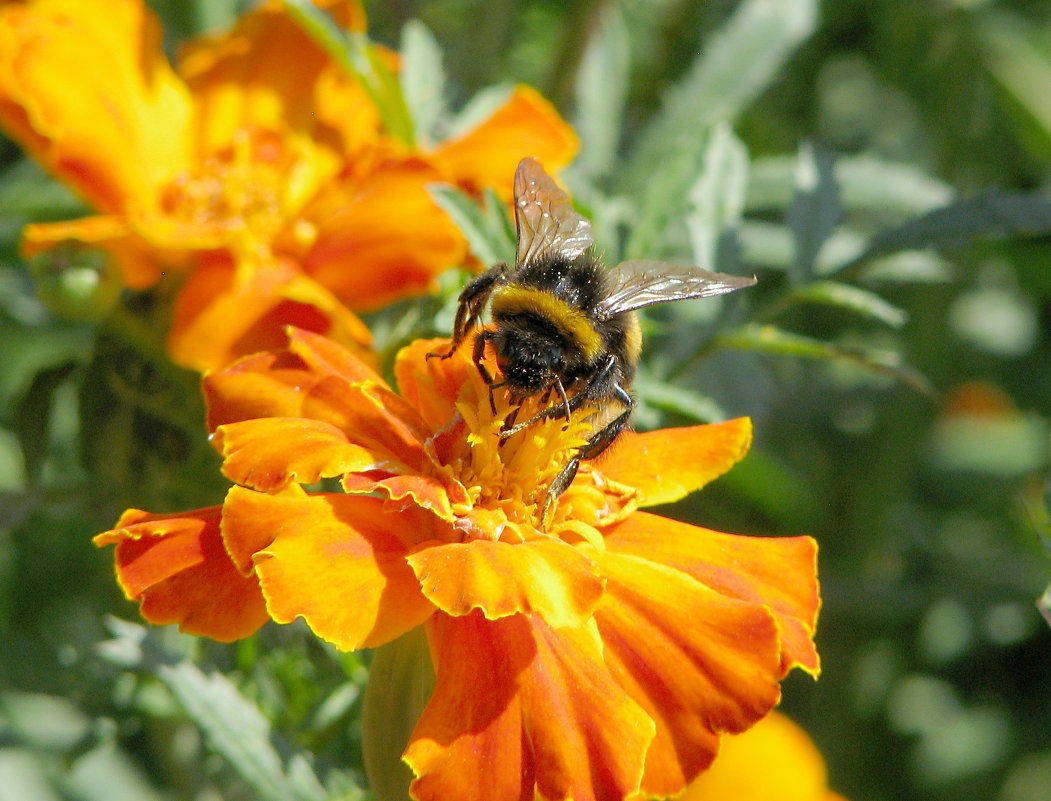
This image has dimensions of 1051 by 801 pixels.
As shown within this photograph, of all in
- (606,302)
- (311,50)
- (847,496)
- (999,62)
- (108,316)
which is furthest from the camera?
(847,496)

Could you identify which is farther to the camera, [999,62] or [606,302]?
[999,62]

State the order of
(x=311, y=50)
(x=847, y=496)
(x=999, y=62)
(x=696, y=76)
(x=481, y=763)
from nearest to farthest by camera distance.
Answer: (x=481, y=763) < (x=311, y=50) < (x=696, y=76) < (x=999, y=62) < (x=847, y=496)

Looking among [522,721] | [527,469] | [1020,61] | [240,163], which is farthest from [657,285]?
[1020,61]

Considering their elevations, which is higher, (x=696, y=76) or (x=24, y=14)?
(x=24, y=14)

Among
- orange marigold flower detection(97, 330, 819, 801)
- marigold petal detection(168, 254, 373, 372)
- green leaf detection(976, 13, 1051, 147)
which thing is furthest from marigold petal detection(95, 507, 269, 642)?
green leaf detection(976, 13, 1051, 147)

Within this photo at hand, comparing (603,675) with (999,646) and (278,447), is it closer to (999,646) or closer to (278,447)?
(278,447)

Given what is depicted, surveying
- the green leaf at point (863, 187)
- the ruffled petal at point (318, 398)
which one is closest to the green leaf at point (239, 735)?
the ruffled petal at point (318, 398)

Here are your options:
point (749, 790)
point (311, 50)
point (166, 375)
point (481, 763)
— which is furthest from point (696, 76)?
point (481, 763)
